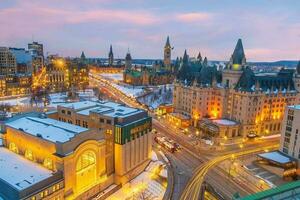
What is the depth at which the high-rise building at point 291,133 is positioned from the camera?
213 feet

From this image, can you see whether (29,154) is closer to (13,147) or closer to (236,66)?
(13,147)

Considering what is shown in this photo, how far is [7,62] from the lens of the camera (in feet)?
604

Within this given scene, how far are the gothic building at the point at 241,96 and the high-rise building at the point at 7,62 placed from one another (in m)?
138

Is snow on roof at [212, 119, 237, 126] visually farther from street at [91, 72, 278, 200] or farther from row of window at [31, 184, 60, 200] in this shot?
row of window at [31, 184, 60, 200]

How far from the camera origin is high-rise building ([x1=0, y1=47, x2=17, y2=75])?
182 meters

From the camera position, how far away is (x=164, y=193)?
5441 centimetres

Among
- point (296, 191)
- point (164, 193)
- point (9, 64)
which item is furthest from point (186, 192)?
point (9, 64)

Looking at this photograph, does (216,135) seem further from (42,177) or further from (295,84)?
(42,177)

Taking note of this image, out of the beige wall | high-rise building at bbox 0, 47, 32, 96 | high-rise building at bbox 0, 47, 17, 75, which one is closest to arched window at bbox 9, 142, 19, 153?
the beige wall

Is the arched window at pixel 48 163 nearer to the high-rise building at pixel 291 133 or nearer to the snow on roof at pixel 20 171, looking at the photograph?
the snow on roof at pixel 20 171

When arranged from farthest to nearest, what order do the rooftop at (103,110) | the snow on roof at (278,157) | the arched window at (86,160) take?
the snow on roof at (278,157), the rooftop at (103,110), the arched window at (86,160)

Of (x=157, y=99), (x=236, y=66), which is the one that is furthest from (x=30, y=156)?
(x=157, y=99)

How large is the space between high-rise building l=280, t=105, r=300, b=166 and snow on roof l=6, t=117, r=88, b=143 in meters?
52.2

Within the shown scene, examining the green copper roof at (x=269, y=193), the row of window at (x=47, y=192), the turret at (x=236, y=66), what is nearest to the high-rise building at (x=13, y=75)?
the turret at (x=236, y=66)
